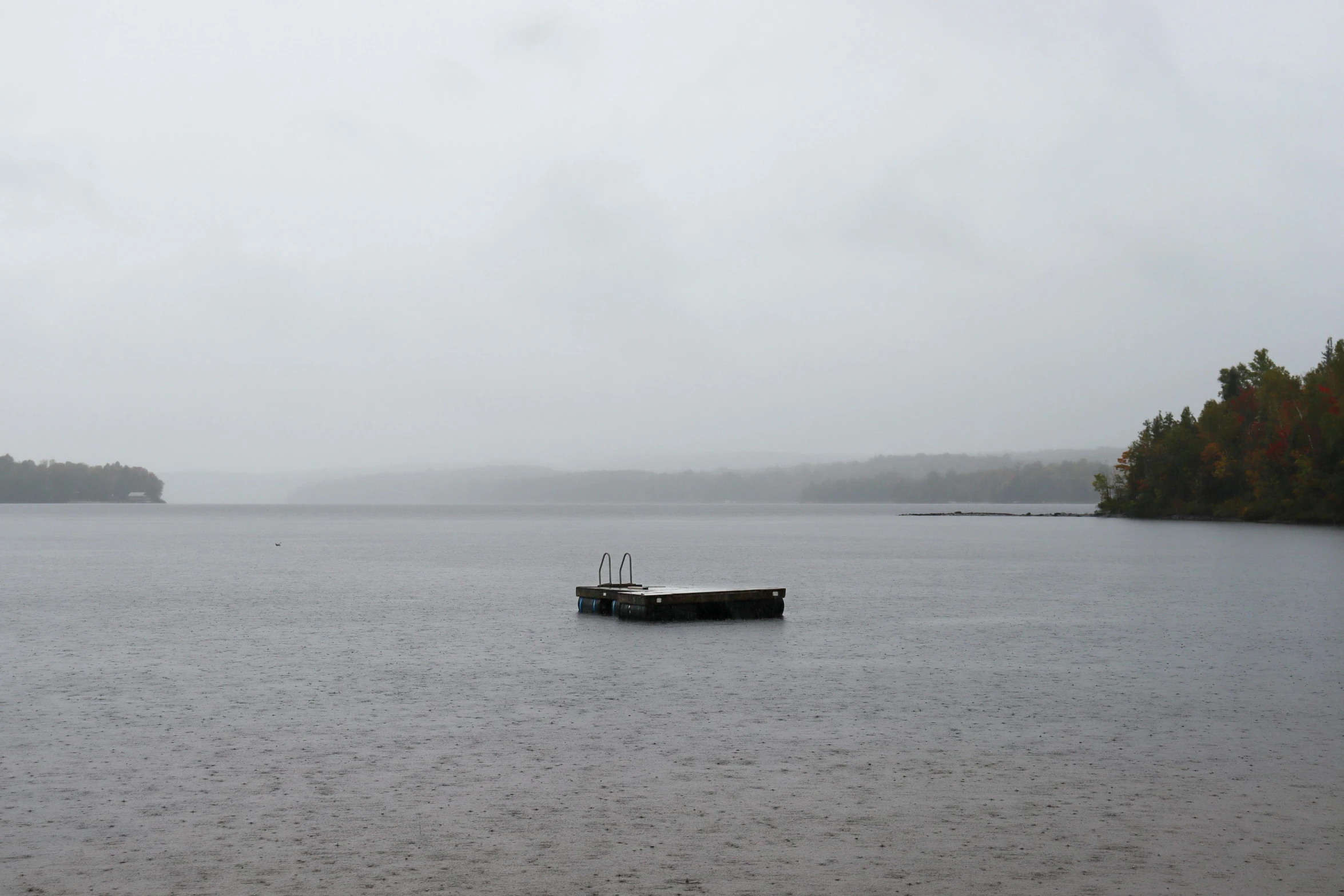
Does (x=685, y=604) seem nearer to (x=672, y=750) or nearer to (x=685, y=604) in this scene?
(x=685, y=604)

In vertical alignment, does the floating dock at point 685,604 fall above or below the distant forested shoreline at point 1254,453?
below

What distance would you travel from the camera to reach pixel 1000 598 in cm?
5300

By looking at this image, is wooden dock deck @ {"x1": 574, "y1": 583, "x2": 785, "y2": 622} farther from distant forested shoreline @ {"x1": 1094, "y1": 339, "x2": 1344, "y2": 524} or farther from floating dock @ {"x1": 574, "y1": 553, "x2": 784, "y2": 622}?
distant forested shoreline @ {"x1": 1094, "y1": 339, "x2": 1344, "y2": 524}

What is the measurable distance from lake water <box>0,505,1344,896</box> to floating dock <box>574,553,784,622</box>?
1.04 metres

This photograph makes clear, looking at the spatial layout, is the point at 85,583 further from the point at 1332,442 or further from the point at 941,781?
the point at 1332,442

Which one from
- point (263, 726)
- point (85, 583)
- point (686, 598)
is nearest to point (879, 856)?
point (263, 726)

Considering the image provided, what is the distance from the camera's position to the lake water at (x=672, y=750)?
1295 centimetres

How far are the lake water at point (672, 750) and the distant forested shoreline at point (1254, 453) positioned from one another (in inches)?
3842

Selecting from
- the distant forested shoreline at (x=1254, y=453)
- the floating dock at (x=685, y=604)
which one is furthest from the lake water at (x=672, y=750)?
the distant forested shoreline at (x=1254, y=453)

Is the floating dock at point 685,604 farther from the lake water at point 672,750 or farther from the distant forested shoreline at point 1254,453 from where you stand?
the distant forested shoreline at point 1254,453

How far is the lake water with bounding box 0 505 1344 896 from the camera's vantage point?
510 inches

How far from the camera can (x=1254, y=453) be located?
148 m

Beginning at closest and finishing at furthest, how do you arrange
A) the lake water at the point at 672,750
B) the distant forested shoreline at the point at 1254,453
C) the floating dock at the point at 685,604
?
the lake water at the point at 672,750, the floating dock at the point at 685,604, the distant forested shoreline at the point at 1254,453

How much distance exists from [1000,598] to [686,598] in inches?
710
